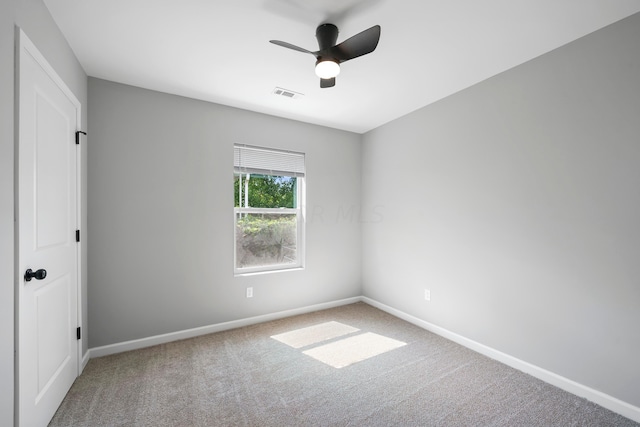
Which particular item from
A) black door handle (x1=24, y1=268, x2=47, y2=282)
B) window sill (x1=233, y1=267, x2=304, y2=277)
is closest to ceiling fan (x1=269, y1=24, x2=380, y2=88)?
black door handle (x1=24, y1=268, x2=47, y2=282)

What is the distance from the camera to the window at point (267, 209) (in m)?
3.40

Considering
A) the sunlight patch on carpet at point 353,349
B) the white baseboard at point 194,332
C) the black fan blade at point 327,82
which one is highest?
the black fan blade at point 327,82

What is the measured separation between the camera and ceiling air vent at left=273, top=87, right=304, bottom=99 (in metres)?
2.86

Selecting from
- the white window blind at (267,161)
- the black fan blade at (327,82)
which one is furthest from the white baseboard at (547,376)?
the black fan blade at (327,82)

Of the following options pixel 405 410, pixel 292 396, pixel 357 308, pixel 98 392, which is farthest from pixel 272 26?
pixel 357 308

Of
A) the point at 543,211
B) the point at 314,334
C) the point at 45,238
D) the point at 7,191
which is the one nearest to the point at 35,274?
the point at 45,238

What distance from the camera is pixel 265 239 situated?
361cm

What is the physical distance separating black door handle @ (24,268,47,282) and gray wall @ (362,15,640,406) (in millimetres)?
→ 3277

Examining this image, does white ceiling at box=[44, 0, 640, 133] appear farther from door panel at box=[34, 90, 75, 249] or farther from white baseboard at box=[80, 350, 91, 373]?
white baseboard at box=[80, 350, 91, 373]

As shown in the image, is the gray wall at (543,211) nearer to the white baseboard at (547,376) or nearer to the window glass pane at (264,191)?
the white baseboard at (547,376)

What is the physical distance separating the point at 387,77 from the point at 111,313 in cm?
343

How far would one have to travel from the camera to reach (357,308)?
3.92 meters

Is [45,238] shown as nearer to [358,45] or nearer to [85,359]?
[85,359]

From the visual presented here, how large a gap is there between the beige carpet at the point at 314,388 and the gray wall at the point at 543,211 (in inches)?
13.9
